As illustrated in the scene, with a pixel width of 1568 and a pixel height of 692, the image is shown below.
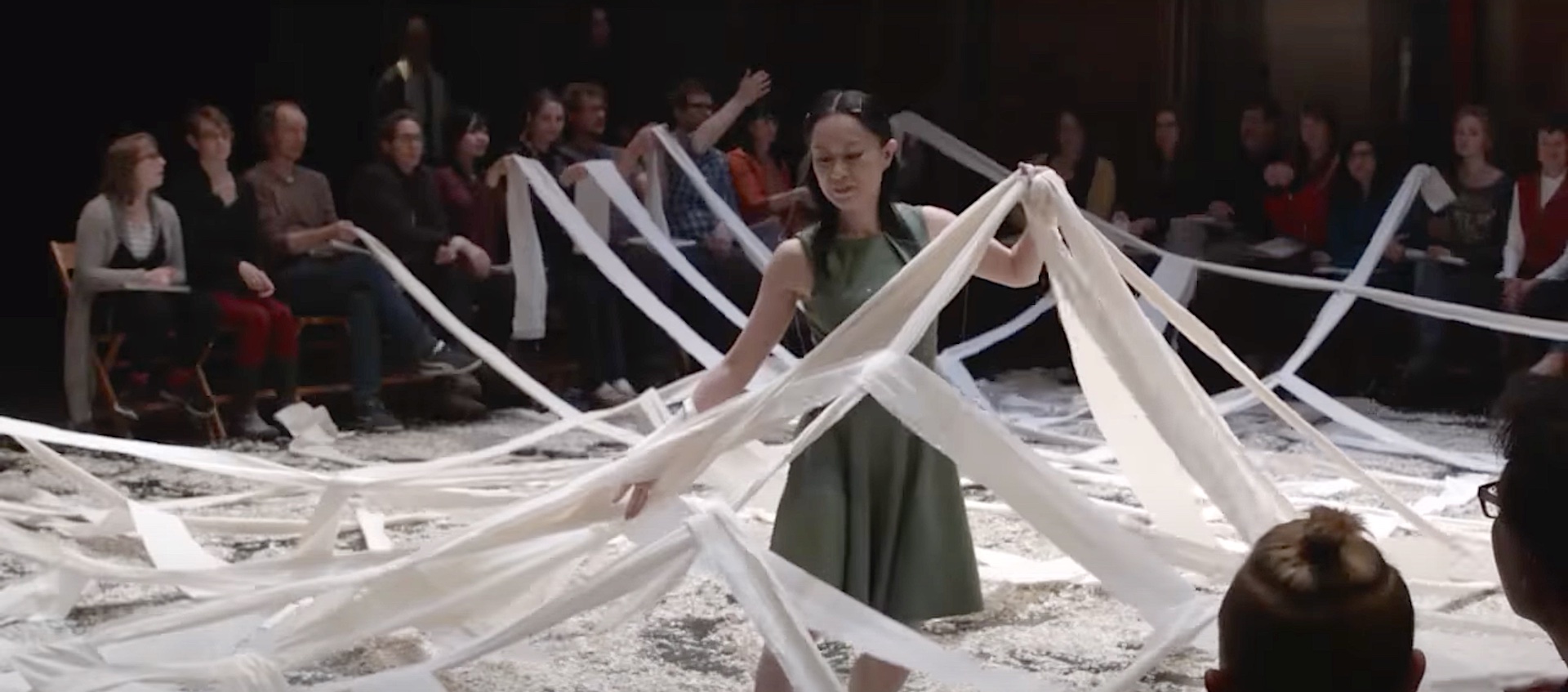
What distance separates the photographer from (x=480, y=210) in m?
5.99

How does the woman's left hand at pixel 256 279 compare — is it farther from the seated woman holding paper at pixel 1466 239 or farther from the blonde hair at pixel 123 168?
the seated woman holding paper at pixel 1466 239

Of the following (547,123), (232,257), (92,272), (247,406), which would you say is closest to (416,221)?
(547,123)

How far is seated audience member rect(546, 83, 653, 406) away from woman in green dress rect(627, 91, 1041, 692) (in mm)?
3577

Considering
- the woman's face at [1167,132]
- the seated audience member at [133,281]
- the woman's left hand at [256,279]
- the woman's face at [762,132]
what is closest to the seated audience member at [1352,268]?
the woman's face at [1167,132]

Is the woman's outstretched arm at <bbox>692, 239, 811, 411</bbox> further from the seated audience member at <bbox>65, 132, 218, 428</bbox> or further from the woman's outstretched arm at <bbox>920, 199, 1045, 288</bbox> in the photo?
the seated audience member at <bbox>65, 132, 218, 428</bbox>

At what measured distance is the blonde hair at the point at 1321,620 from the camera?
4.34ft

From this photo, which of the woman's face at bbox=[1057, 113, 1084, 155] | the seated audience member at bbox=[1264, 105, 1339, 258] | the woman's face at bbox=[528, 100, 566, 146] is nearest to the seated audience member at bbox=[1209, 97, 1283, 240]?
the seated audience member at bbox=[1264, 105, 1339, 258]

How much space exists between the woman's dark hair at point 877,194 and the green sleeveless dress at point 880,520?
0.02 metres

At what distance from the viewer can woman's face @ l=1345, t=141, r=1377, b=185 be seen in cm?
633

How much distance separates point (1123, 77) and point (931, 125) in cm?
97

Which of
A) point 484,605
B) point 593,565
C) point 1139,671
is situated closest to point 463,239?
point 593,565

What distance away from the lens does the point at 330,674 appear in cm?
284

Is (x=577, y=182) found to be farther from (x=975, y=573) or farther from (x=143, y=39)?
(x=975, y=573)

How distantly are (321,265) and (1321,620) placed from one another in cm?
462
